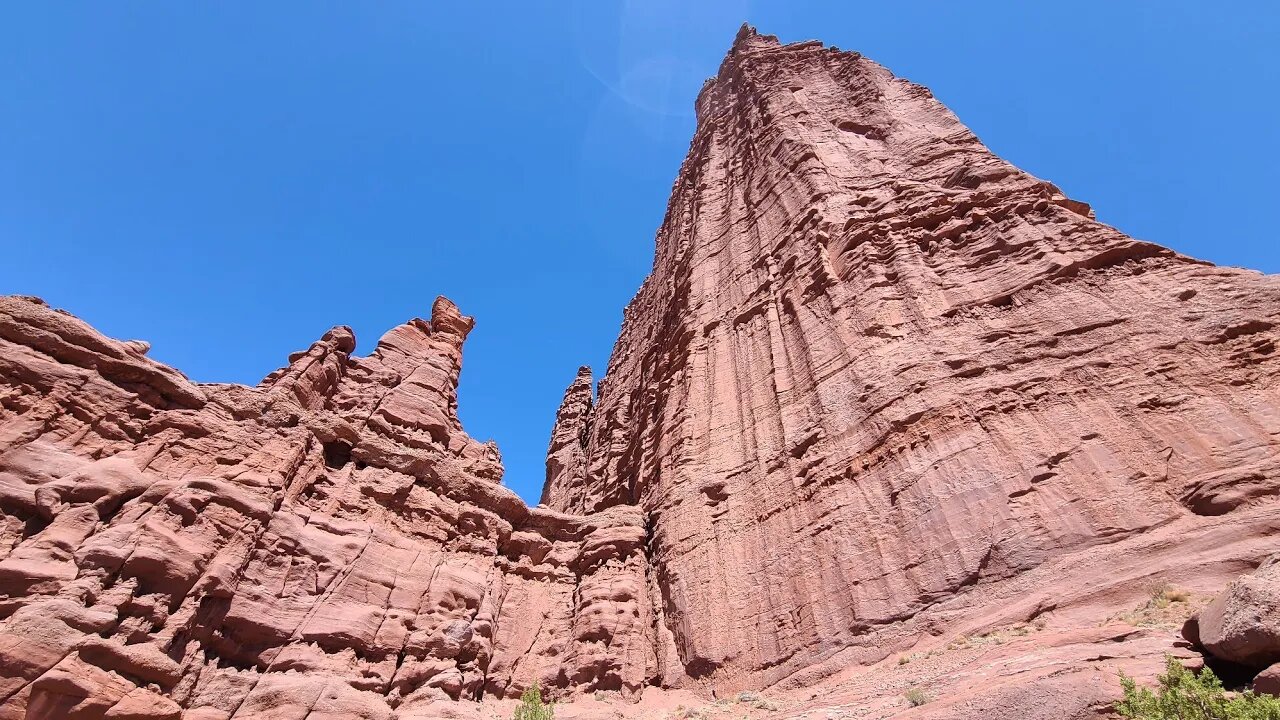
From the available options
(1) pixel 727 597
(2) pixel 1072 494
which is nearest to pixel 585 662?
(1) pixel 727 597

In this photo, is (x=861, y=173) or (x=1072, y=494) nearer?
(x=1072, y=494)

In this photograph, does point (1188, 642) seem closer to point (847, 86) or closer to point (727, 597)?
point (727, 597)

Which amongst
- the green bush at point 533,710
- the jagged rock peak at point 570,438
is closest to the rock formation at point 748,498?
the green bush at point 533,710

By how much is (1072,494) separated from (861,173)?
1757 centimetres

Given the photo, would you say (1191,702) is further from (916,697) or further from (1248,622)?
(916,697)

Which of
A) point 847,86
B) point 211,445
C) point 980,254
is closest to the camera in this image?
point 211,445

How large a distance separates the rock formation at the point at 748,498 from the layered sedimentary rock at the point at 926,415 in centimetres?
9

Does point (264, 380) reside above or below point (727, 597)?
above

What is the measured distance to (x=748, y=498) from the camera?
20391mm

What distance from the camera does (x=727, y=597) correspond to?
60.4 feet

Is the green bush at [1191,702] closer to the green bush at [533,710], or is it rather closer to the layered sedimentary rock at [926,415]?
the layered sedimentary rock at [926,415]

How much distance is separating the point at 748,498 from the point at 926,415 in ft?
19.6

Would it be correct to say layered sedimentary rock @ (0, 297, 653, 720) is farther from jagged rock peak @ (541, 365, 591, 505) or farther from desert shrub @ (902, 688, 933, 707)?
jagged rock peak @ (541, 365, 591, 505)

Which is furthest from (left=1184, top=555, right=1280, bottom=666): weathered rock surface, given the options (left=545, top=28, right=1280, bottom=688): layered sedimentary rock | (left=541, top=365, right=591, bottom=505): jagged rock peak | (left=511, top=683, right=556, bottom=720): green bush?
(left=541, top=365, right=591, bottom=505): jagged rock peak
